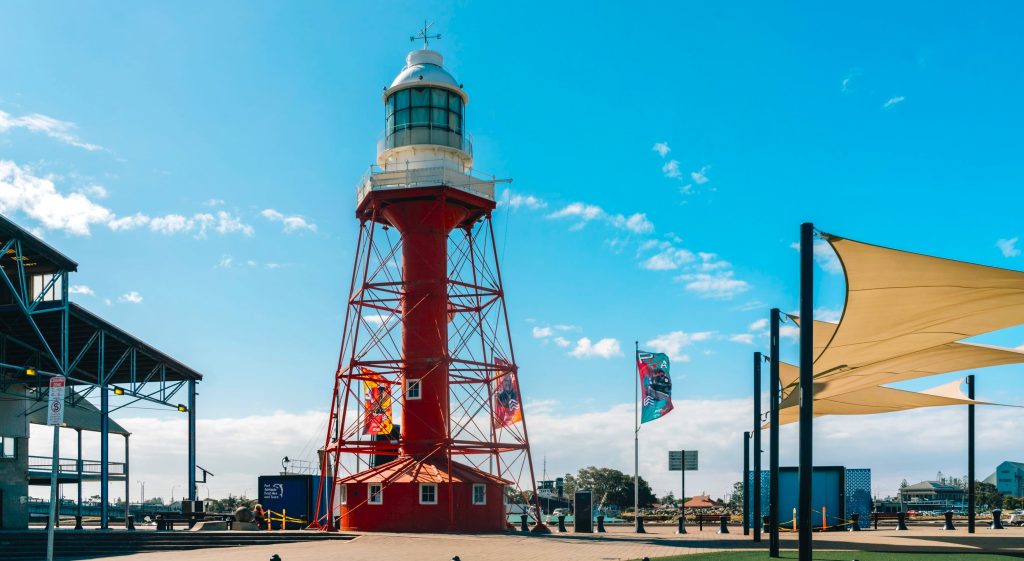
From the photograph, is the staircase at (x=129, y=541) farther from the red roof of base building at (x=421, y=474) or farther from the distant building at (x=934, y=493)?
the distant building at (x=934, y=493)

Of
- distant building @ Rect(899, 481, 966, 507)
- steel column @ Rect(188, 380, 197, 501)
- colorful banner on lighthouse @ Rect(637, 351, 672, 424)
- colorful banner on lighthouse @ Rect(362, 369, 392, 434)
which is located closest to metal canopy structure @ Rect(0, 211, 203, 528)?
steel column @ Rect(188, 380, 197, 501)

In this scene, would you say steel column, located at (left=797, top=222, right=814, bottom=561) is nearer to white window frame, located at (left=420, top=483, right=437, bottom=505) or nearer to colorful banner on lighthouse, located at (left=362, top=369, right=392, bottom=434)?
white window frame, located at (left=420, top=483, right=437, bottom=505)

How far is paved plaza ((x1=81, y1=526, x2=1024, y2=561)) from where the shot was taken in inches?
814

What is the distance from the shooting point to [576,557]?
20344 millimetres

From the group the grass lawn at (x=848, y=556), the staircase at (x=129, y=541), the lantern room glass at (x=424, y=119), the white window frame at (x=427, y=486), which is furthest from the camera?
the lantern room glass at (x=424, y=119)

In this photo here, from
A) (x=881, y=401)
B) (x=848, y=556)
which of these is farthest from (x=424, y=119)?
(x=848, y=556)

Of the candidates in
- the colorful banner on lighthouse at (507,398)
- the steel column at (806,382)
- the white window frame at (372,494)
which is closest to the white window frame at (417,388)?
the colorful banner on lighthouse at (507,398)

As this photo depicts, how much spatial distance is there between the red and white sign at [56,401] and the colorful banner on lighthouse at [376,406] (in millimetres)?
15824

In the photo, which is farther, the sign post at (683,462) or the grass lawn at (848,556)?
the sign post at (683,462)

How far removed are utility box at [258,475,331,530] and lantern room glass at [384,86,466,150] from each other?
12919mm

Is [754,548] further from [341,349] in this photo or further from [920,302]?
[341,349]

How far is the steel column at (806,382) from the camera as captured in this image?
51.2 ft

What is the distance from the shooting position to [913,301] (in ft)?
57.8

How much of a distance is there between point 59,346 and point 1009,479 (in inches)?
5666
